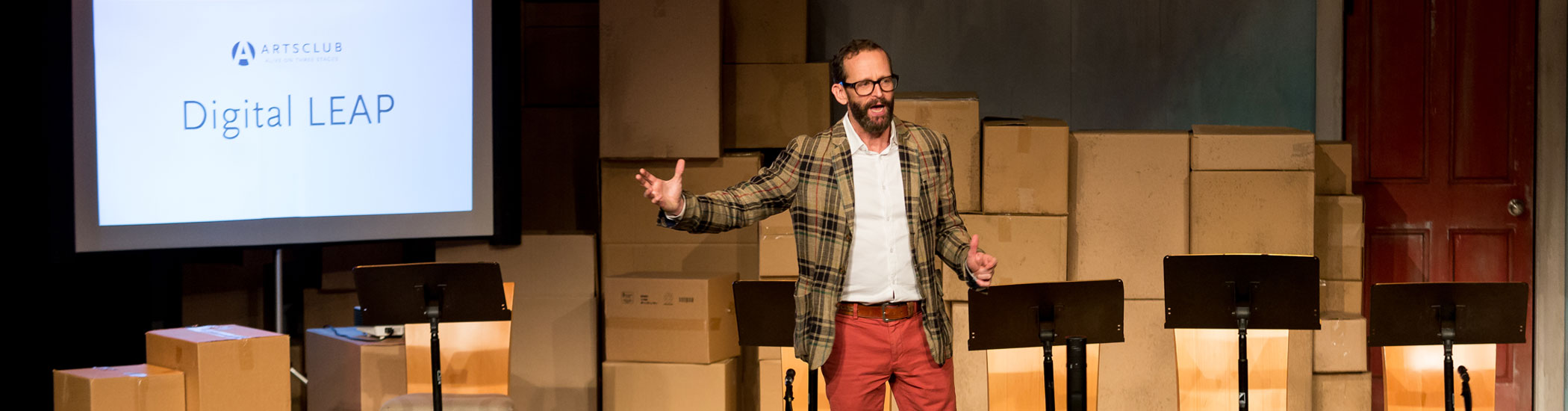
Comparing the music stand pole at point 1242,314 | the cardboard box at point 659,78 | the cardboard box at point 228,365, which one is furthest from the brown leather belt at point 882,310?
the cardboard box at point 659,78

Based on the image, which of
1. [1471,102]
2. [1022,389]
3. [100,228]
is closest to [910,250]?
[1022,389]

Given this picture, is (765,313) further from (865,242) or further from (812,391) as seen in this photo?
(865,242)

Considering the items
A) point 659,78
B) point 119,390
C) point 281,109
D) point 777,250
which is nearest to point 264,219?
point 281,109

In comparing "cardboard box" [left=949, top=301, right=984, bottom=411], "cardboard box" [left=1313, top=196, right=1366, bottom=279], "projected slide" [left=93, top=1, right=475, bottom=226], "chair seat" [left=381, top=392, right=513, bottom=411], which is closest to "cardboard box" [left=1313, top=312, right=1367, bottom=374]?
"cardboard box" [left=1313, top=196, right=1366, bottom=279]

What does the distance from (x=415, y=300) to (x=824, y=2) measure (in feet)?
7.10

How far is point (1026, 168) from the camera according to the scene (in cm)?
385

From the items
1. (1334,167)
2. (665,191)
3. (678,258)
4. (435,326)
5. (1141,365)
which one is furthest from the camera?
(678,258)

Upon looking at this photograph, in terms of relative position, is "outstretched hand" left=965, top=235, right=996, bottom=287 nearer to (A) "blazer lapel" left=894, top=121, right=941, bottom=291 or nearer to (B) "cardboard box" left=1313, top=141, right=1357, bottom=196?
(A) "blazer lapel" left=894, top=121, right=941, bottom=291

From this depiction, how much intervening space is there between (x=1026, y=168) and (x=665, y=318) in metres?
1.28

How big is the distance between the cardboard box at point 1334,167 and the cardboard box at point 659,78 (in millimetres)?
2058

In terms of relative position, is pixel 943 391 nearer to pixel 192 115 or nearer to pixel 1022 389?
pixel 1022 389

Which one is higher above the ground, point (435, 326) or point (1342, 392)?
point (435, 326)

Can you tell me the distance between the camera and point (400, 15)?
3961 mm

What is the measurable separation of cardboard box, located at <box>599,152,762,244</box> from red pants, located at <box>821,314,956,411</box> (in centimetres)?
185
